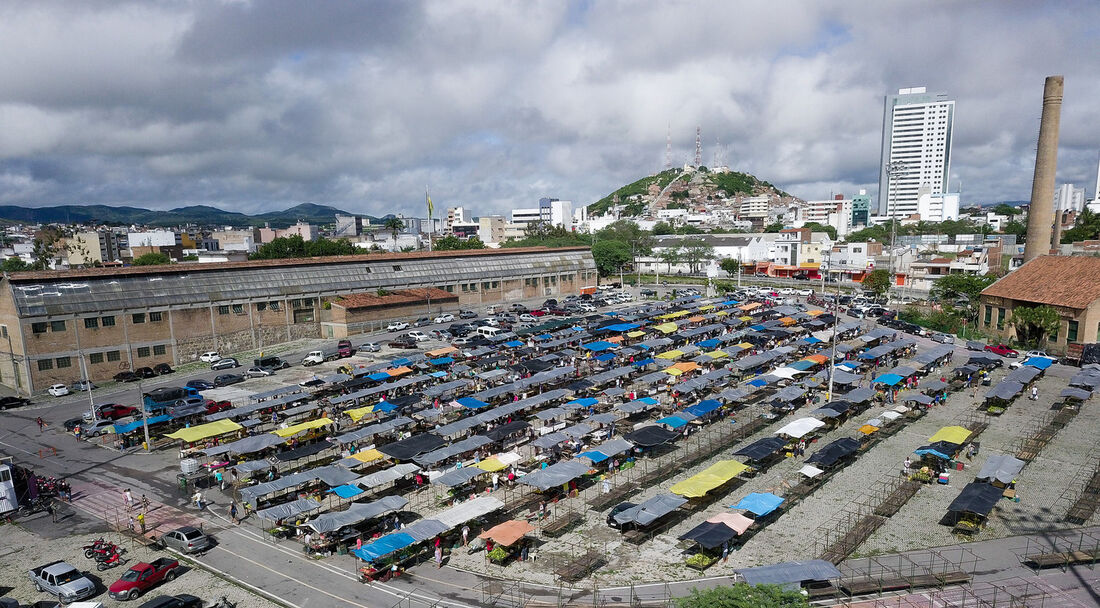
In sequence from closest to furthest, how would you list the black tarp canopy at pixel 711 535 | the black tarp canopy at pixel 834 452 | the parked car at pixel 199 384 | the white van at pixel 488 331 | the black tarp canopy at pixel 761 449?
the black tarp canopy at pixel 711 535 → the black tarp canopy at pixel 834 452 → the black tarp canopy at pixel 761 449 → the parked car at pixel 199 384 → the white van at pixel 488 331

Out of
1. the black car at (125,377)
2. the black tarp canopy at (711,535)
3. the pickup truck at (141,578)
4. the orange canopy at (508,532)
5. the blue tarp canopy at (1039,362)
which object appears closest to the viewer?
the pickup truck at (141,578)

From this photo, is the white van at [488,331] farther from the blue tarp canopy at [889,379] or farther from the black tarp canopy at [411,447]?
the blue tarp canopy at [889,379]

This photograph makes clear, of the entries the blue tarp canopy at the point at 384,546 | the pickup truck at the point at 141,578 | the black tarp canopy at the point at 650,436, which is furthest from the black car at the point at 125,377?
the black tarp canopy at the point at 650,436

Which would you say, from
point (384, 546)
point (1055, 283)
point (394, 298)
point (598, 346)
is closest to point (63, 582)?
point (384, 546)

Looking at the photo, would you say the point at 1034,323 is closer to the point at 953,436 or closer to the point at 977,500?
the point at 953,436

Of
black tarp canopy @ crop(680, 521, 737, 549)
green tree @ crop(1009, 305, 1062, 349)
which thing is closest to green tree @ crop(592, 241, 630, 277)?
green tree @ crop(1009, 305, 1062, 349)

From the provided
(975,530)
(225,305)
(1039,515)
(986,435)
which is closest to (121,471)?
(225,305)
